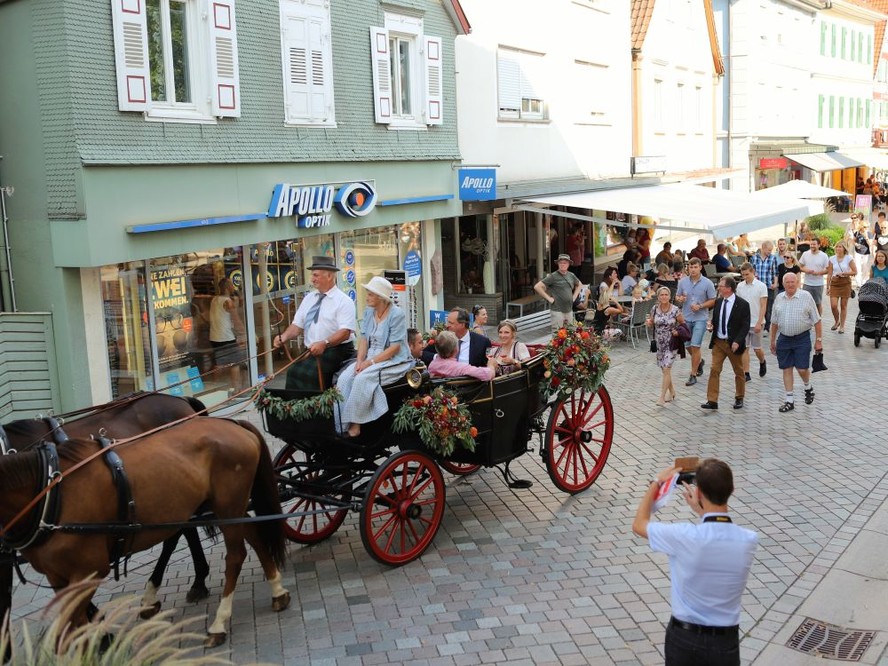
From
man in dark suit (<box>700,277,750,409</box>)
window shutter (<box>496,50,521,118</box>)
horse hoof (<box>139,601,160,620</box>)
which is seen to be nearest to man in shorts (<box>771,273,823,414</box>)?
man in dark suit (<box>700,277,750,409</box>)

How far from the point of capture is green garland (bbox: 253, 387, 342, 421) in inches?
279

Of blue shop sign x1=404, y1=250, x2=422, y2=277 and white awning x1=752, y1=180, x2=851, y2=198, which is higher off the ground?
white awning x1=752, y1=180, x2=851, y2=198

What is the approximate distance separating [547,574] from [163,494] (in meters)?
2.83

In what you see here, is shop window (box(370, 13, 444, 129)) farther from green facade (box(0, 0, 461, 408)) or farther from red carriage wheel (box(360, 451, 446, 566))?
red carriage wheel (box(360, 451, 446, 566))

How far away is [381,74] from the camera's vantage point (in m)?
15.0

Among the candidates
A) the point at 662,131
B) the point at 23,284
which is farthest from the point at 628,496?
the point at 662,131

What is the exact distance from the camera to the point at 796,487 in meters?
8.99

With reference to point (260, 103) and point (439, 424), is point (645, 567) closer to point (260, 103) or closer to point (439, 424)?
point (439, 424)

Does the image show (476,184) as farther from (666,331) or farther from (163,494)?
(163,494)

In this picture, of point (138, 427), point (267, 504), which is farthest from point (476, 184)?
point (267, 504)

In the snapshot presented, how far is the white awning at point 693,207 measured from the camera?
17609 millimetres

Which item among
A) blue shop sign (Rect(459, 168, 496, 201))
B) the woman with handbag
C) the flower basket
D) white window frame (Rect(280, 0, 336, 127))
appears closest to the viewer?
the flower basket

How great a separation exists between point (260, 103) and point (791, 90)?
103 feet

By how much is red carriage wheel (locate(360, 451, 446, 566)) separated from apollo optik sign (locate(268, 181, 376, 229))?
637 cm
